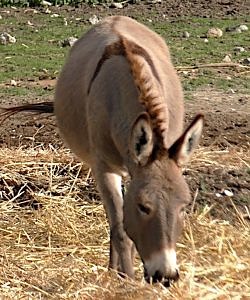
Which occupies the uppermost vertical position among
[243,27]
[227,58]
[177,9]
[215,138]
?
[215,138]

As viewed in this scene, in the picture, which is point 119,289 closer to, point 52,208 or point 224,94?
point 52,208

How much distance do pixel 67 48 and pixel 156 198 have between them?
7.83 meters

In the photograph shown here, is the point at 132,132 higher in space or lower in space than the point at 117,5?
higher

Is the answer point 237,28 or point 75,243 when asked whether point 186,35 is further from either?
point 75,243

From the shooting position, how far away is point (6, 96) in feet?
32.9

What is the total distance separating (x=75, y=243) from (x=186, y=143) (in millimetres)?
1793

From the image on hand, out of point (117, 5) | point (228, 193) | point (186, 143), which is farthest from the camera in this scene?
point (117, 5)

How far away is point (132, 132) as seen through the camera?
499cm

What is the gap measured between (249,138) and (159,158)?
11.4ft

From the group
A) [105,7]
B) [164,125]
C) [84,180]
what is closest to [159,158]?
[164,125]

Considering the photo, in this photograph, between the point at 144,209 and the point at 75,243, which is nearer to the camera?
the point at 144,209

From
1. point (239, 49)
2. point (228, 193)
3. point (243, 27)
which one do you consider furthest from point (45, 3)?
point (228, 193)

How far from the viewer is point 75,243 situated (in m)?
6.59

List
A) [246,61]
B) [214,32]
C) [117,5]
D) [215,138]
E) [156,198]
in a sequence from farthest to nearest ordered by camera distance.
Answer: [117,5] < [214,32] < [246,61] < [215,138] < [156,198]
